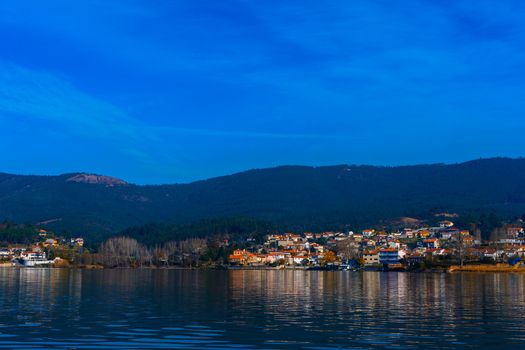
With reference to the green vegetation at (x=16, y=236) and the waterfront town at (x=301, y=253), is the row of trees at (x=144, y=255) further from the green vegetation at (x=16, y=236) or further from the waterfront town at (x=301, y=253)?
the green vegetation at (x=16, y=236)

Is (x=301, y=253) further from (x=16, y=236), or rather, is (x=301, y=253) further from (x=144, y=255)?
(x=16, y=236)

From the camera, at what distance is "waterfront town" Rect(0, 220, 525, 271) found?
366ft

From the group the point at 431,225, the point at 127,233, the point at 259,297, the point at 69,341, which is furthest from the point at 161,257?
the point at 69,341

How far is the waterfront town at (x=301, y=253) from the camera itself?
111m

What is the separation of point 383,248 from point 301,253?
19678mm

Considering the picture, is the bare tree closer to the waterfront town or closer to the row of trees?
the waterfront town

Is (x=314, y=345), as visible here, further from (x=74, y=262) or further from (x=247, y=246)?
(x=247, y=246)

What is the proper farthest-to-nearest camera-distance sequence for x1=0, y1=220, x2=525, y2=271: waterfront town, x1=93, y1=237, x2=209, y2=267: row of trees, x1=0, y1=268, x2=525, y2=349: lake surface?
1. x1=93, y1=237, x2=209, y2=267: row of trees
2. x1=0, y1=220, x2=525, y2=271: waterfront town
3. x1=0, y1=268, x2=525, y2=349: lake surface

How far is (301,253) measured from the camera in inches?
5915

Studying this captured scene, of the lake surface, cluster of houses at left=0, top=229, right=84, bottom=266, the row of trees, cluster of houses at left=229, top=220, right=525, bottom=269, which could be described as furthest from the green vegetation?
the lake surface

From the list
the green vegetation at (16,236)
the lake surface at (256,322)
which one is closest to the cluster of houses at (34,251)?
the green vegetation at (16,236)

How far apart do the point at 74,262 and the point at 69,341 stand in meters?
114

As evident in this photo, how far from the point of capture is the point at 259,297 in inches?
1442

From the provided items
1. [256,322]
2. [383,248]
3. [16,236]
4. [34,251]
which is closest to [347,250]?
[383,248]
